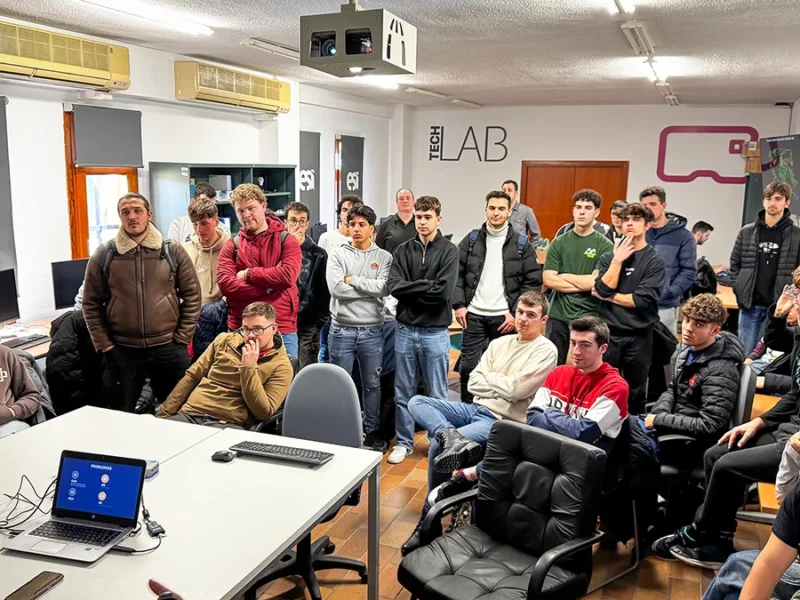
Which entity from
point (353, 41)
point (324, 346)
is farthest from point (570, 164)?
point (353, 41)

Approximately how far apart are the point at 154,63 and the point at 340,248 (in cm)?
306

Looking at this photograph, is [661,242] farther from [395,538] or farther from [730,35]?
[395,538]

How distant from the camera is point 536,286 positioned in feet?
15.0

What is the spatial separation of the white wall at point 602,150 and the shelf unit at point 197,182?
4154mm

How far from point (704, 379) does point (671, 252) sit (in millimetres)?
2059

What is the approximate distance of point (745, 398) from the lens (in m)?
3.28

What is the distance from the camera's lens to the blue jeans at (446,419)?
3.42 meters

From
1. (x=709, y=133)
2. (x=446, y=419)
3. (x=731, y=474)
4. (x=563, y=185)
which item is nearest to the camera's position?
(x=731, y=474)

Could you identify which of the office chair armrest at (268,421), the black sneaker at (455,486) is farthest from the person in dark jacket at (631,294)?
the office chair armrest at (268,421)

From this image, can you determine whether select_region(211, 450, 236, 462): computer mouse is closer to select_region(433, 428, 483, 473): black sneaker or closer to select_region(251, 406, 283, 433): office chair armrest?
select_region(251, 406, 283, 433): office chair armrest

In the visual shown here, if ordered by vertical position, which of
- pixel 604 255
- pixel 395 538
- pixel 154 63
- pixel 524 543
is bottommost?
pixel 395 538

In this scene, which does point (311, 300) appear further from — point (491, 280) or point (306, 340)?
point (491, 280)

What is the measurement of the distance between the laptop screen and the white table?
13cm

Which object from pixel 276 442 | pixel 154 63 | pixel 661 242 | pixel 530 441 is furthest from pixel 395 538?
pixel 154 63
